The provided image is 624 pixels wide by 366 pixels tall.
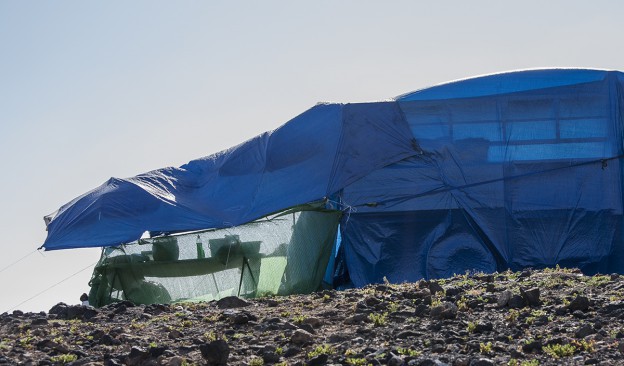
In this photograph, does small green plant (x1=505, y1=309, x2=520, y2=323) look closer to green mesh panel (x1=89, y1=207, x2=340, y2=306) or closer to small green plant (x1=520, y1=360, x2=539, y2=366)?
small green plant (x1=520, y1=360, x2=539, y2=366)

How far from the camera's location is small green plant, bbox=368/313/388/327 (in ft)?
26.9

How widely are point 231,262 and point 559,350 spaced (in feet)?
22.5

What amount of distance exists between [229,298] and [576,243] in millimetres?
5192

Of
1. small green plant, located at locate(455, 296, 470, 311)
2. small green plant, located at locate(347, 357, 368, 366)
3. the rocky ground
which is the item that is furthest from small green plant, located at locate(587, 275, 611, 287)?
small green plant, located at locate(347, 357, 368, 366)

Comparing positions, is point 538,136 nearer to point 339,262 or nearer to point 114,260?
point 339,262

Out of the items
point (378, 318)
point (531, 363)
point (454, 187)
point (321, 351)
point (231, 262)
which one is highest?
point (454, 187)

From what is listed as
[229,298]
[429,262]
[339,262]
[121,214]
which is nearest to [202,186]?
[121,214]

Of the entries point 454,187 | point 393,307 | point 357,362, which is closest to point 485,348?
point 357,362

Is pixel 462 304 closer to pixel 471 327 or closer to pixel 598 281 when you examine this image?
pixel 471 327

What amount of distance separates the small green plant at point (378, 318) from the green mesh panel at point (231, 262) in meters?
4.65

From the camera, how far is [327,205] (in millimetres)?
13484

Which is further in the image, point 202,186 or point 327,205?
point 202,186

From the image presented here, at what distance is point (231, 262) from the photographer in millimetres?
13188

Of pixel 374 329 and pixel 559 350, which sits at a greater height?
pixel 374 329
